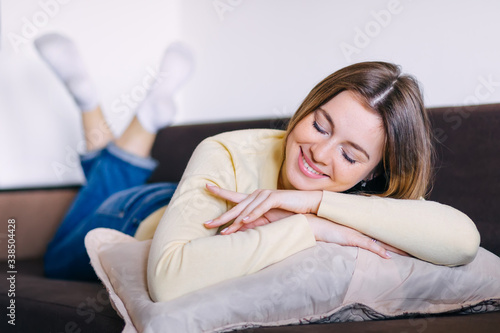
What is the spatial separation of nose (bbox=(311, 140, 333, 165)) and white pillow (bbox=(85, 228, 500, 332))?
20 centimetres

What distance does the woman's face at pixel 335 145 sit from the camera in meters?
1.17

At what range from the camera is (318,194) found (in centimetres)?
114

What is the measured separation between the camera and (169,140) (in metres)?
2.17

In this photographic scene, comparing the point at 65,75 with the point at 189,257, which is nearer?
the point at 189,257

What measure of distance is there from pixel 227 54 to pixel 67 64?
2.72ft

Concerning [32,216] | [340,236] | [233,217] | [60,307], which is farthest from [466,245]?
[32,216]

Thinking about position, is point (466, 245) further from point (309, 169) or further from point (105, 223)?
point (105, 223)

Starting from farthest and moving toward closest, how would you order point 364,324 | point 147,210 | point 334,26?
point 334,26
point 147,210
point 364,324

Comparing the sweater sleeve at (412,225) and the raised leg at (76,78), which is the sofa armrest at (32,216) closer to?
the raised leg at (76,78)

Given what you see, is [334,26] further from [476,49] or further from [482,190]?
[482,190]

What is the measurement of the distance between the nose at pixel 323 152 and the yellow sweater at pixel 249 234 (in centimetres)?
8

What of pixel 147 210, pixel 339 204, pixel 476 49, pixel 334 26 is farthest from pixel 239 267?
pixel 334 26

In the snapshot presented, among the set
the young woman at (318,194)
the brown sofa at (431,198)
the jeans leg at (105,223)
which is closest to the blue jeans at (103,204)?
the jeans leg at (105,223)

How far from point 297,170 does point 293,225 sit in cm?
19
